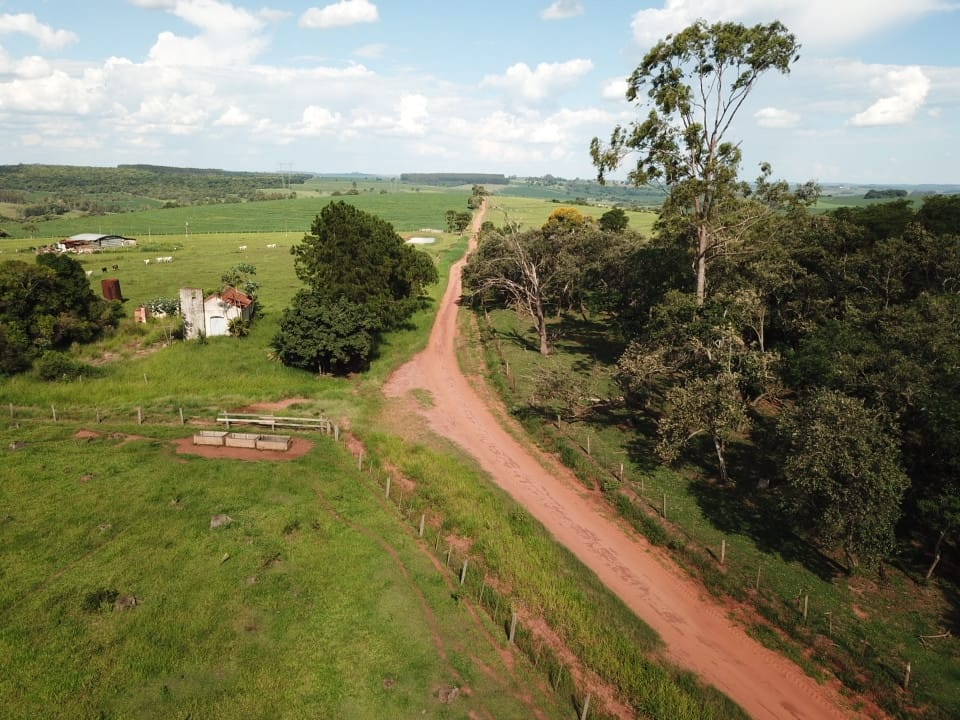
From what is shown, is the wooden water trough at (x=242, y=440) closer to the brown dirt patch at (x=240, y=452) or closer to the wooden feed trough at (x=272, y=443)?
the wooden feed trough at (x=272, y=443)

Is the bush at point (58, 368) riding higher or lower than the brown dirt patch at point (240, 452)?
higher

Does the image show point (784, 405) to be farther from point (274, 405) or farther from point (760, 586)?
point (274, 405)

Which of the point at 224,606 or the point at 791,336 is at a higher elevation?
the point at 791,336

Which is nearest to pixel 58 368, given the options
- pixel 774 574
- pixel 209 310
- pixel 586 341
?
pixel 209 310

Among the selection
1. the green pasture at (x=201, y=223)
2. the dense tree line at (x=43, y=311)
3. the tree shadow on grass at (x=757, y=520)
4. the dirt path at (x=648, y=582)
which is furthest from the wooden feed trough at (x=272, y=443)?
the green pasture at (x=201, y=223)

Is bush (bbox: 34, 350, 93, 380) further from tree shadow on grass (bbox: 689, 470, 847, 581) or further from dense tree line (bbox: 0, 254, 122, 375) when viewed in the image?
tree shadow on grass (bbox: 689, 470, 847, 581)

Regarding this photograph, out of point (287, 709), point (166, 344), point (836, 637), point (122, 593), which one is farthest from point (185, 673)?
point (166, 344)

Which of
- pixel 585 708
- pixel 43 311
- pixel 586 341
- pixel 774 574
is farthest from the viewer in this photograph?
pixel 586 341
